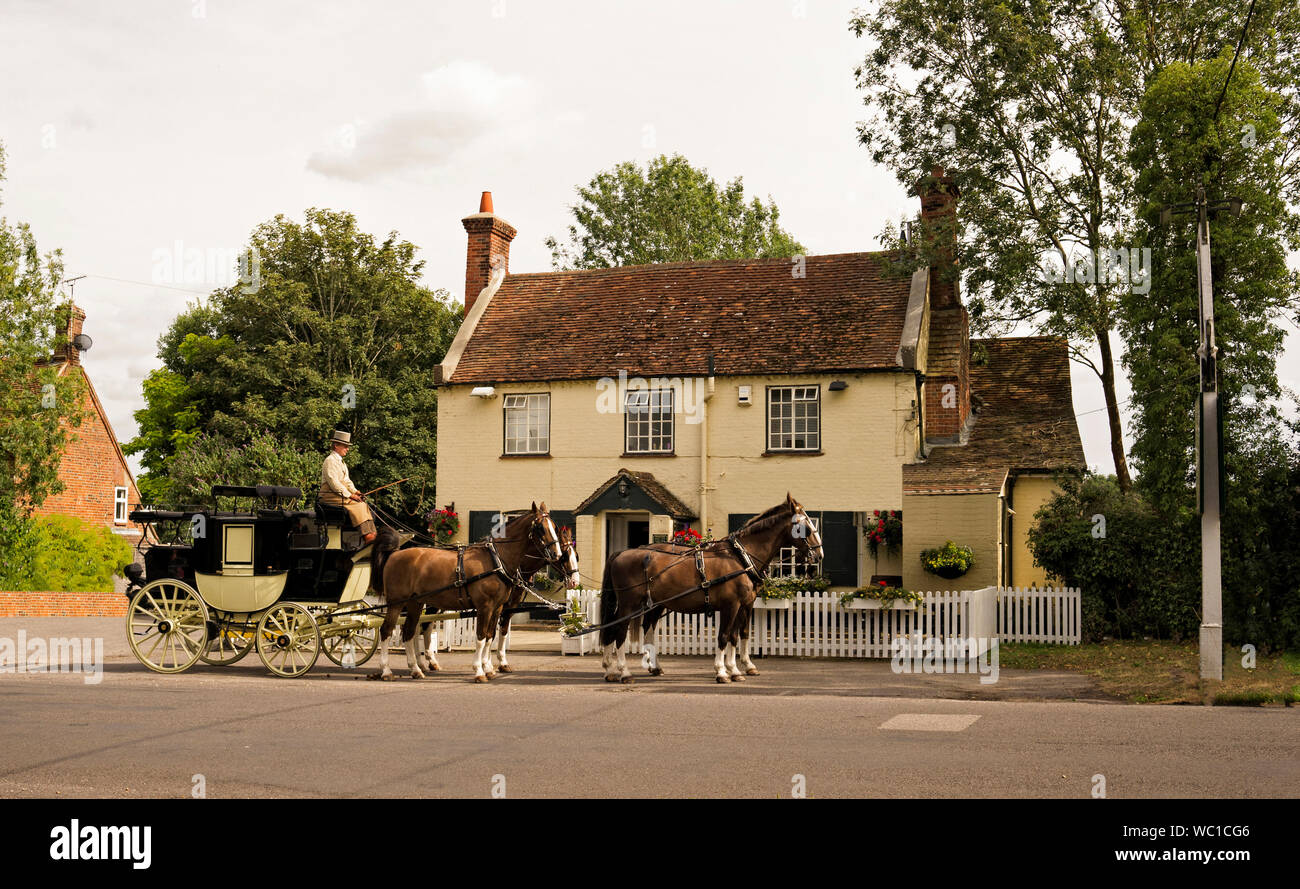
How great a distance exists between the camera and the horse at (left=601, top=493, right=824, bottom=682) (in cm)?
1577

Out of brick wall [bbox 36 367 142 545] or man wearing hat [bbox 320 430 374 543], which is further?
brick wall [bbox 36 367 142 545]

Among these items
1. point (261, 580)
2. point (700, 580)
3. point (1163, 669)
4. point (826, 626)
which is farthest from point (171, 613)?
point (1163, 669)

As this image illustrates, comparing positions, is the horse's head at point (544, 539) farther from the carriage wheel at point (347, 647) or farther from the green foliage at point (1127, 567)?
the green foliage at point (1127, 567)

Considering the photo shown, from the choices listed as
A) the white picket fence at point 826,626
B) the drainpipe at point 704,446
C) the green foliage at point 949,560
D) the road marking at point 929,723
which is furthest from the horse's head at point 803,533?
the drainpipe at point 704,446

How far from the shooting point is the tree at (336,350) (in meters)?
38.5

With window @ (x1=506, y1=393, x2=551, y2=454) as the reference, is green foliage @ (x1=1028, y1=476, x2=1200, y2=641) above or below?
below

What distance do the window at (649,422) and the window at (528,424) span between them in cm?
210

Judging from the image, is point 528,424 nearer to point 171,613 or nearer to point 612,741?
point 171,613

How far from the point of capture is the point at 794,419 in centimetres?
2598

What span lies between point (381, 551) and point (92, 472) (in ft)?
89.2

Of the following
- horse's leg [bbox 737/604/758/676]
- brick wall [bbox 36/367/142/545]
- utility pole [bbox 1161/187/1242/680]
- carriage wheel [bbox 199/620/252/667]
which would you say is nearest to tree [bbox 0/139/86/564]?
brick wall [bbox 36/367/142/545]

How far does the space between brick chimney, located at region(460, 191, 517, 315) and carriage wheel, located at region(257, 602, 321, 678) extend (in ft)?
53.3

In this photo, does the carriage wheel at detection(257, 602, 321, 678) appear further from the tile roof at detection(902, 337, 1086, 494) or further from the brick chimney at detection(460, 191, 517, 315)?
the brick chimney at detection(460, 191, 517, 315)
